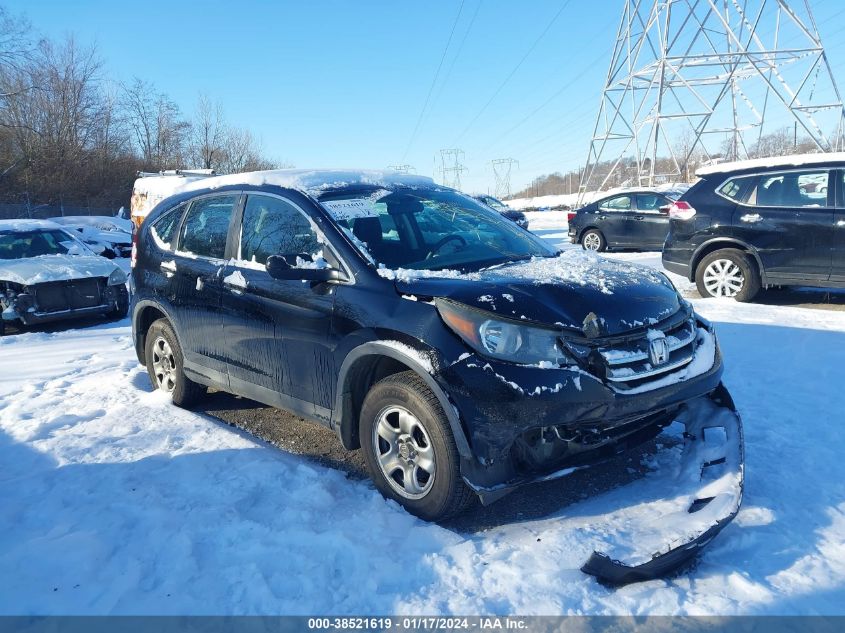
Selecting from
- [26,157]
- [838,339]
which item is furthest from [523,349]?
[26,157]

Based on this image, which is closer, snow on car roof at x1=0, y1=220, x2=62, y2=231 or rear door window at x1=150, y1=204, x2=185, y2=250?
rear door window at x1=150, y1=204, x2=185, y2=250

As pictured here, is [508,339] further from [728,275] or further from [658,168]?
[658,168]

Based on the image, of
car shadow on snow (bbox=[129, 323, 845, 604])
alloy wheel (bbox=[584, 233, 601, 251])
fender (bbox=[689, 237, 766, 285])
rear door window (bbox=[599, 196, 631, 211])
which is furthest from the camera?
alloy wheel (bbox=[584, 233, 601, 251])

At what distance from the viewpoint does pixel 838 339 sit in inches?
227

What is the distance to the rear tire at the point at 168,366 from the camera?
476cm

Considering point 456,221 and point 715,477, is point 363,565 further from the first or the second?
point 456,221

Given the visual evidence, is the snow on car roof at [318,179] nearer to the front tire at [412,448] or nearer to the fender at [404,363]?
the fender at [404,363]

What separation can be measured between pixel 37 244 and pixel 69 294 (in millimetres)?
1616

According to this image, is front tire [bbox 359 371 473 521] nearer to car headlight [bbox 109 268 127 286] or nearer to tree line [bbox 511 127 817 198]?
car headlight [bbox 109 268 127 286]

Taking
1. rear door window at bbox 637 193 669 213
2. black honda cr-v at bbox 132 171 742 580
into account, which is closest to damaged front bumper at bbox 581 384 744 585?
black honda cr-v at bbox 132 171 742 580

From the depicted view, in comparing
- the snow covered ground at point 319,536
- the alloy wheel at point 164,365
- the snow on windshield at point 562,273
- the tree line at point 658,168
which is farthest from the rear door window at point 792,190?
the tree line at point 658,168

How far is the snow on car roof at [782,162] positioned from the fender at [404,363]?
21.3ft

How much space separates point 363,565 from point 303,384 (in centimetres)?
128

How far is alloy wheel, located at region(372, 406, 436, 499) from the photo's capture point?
296 cm
